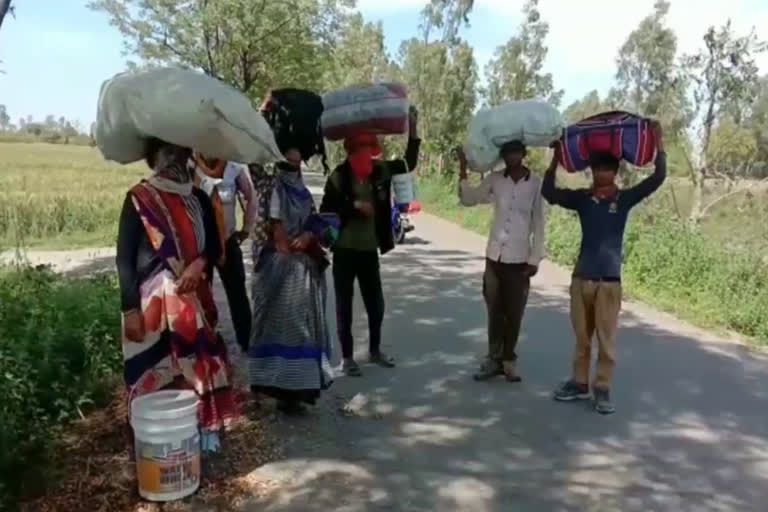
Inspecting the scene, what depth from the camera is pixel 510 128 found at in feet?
15.8

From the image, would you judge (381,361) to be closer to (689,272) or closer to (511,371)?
(511,371)

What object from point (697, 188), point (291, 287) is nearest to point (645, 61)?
point (697, 188)

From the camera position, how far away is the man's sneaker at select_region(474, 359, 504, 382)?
5.36 meters

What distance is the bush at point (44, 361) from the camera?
347 cm

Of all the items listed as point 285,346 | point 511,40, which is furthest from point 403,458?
point 511,40

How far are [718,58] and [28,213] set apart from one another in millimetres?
14091

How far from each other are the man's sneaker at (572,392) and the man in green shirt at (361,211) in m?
1.48

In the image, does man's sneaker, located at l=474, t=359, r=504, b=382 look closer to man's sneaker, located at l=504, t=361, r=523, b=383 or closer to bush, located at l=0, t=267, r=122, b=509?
man's sneaker, located at l=504, t=361, r=523, b=383

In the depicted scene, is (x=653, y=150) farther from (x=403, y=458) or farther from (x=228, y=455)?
(x=228, y=455)

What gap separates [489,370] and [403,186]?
1.54 m

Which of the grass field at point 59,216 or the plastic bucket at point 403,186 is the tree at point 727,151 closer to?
the plastic bucket at point 403,186

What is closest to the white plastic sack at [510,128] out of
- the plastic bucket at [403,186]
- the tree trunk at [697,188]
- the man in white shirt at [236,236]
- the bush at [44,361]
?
the plastic bucket at [403,186]

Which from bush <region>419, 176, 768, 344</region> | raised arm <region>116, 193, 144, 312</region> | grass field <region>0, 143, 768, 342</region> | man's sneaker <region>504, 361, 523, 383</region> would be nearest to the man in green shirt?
man's sneaker <region>504, 361, 523, 383</region>

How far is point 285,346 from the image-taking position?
415 centimetres
